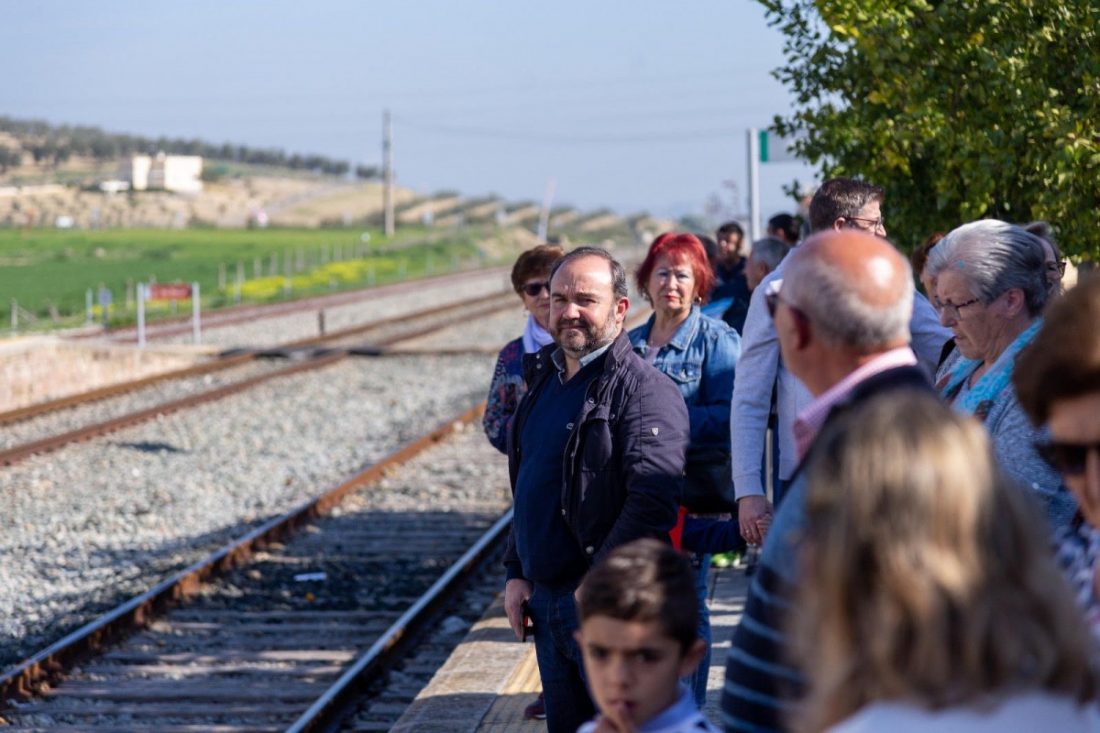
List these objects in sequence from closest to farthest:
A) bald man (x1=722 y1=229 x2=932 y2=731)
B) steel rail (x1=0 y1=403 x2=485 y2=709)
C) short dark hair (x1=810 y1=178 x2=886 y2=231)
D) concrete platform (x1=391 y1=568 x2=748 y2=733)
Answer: bald man (x1=722 y1=229 x2=932 y2=731) < short dark hair (x1=810 y1=178 x2=886 y2=231) < concrete platform (x1=391 y1=568 x2=748 y2=733) < steel rail (x1=0 y1=403 x2=485 y2=709)

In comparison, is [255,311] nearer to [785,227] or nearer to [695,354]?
[785,227]

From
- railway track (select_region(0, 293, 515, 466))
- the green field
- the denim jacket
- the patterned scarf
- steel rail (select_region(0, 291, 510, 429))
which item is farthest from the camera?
the green field

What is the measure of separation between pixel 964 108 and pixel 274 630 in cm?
520

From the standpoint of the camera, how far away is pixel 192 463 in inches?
639

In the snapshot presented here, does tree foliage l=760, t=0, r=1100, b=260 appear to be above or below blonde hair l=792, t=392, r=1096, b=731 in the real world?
above

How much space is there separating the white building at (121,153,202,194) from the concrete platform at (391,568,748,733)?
109 meters

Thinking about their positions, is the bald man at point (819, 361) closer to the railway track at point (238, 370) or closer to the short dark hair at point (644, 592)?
the short dark hair at point (644, 592)

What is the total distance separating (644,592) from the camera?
314 centimetres

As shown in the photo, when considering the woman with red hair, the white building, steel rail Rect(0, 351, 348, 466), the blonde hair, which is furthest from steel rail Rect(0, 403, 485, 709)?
the white building

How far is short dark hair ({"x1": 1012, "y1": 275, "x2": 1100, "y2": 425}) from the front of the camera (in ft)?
8.38

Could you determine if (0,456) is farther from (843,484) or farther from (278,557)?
(843,484)

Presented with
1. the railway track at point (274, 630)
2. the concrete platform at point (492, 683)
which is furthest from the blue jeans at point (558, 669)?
the railway track at point (274, 630)

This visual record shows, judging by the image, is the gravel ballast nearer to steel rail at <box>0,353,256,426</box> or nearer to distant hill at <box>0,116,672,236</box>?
steel rail at <box>0,353,256,426</box>

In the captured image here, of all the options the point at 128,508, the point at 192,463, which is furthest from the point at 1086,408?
the point at 192,463
